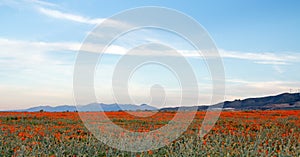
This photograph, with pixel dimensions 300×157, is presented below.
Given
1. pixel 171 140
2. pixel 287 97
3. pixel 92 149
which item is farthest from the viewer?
pixel 287 97

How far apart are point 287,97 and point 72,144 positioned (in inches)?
5020

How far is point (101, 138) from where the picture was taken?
48.2 ft

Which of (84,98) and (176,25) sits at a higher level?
(176,25)

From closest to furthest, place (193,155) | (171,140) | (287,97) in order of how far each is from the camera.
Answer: (193,155) < (171,140) < (287,97)

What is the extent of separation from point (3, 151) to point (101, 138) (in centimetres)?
359

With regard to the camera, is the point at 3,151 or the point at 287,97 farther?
the point at 287,97

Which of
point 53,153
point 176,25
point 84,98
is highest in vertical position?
point 176,25

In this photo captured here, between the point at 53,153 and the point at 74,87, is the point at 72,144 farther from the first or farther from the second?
the point at 74,87

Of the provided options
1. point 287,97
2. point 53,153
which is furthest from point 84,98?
point 287,97

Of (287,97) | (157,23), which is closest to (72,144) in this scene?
(157,23)

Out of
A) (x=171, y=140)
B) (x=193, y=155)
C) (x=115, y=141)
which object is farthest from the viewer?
(x=171, y=140)

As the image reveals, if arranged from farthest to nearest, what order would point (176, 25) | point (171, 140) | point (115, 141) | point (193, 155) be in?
1. point (176, 25)
2. point (171, 140)
3. point (115, 141)
4. point (193, 155)

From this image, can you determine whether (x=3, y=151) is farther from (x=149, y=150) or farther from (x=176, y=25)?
(x=176, y=25)

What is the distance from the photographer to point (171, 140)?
15.3 m
